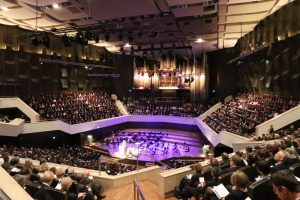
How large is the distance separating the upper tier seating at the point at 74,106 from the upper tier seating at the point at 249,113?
774cm

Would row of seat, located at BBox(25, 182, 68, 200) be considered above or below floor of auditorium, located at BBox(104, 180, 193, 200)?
above

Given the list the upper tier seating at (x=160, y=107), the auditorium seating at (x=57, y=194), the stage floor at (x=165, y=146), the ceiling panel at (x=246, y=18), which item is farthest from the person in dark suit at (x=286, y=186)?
the upper tier seating at (x=160, y=107)

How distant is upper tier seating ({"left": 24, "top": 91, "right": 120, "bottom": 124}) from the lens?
16156 mm

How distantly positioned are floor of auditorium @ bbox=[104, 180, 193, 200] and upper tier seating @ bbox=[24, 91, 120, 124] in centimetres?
1074

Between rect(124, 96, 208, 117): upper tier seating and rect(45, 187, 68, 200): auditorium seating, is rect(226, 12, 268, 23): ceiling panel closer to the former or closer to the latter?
rect(124, 96, 208, 117): upper tier seating

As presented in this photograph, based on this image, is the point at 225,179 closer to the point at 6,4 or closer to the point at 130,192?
the point at 130,192

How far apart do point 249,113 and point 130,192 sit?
30.1ft

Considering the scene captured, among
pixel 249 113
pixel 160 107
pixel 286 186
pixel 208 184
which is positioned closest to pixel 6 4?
pixel 208 184

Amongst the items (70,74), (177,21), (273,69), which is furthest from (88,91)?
(273,69)

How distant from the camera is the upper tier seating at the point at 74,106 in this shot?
16156 millimetres

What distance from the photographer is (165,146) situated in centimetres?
1656

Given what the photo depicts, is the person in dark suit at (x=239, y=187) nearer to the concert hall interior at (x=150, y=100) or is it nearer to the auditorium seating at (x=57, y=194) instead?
the concert hall interior at (x=150, y=100)

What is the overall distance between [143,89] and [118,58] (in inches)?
137

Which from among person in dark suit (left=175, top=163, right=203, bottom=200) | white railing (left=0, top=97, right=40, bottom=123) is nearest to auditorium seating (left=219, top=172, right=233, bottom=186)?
person in dark suit (left=175, top=163, right=203, bottom=200)
